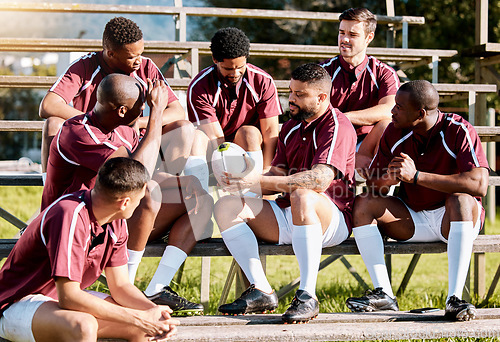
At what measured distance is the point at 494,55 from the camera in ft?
15.5

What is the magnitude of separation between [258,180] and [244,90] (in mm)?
620

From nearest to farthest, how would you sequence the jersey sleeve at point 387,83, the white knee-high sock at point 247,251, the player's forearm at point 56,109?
the white knee-high sock at point 247,251
the player's forearm at point 56,109
the jersey sleeve at point 387,83

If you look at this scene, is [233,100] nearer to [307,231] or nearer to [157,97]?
[157,97]

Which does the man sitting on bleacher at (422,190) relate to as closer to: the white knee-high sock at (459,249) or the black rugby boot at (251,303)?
the white knee-high sock at (459,249)

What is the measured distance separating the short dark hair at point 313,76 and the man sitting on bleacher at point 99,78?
1.93 feet

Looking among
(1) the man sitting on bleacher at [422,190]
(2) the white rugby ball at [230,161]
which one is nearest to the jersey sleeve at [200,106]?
(2) the white rugby ball at [230,161]

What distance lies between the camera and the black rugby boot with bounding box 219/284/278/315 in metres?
2.53

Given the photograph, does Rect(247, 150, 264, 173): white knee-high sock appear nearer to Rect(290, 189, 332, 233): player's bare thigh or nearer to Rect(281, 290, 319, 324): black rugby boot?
Rect(290, 189, 332, 233): player's bare thigh

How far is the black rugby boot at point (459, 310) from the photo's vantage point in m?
2.46

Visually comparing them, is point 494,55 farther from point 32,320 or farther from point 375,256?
point 32,320

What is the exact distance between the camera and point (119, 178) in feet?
6.54

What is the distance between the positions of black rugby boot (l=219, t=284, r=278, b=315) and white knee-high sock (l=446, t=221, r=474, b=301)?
2.61ft

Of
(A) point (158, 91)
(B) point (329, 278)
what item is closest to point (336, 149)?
(A) point (158, 91)

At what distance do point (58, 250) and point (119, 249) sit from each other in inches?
12.6
